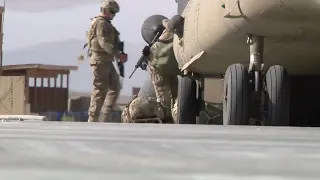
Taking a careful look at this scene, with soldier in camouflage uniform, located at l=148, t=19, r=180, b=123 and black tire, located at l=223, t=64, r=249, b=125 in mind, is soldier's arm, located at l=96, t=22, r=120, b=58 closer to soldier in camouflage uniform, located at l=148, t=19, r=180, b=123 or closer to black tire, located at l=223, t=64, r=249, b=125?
soldier in camouflage uniform, located at l=148, t=19, r=180, b=123

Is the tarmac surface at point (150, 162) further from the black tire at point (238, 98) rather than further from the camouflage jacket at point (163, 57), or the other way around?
the camouflage jacket at point (163, 57)

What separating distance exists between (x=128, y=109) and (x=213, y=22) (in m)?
1.81

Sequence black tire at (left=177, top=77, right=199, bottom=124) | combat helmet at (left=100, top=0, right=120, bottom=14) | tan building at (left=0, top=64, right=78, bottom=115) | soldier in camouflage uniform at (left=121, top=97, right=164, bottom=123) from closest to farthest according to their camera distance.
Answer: black tire at (left=177, top=77, right=199, bottom=124), soldier in camouflage uniform at (left=121, top=97, right=164, bottom=123), combat helmet at (left=100, top=0, right=120, bottom=14), tan building at (left=0, top=64, right=78, bottom=115)

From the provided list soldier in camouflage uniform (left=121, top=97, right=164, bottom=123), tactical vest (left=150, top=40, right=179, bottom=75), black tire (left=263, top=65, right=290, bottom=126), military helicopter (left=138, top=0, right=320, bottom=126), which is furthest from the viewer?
tactical vest (left=150, top=40, right=179, bottom=75)

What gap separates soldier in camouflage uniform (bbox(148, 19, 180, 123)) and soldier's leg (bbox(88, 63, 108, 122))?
676mm

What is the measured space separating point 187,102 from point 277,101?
147cm

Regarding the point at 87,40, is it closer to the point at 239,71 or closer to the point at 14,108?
the point at 239,71

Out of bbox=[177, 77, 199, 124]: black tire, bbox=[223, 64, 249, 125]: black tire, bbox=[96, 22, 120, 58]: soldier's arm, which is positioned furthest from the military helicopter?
bbox=[96, 22, 120, 58]: soldier's arm

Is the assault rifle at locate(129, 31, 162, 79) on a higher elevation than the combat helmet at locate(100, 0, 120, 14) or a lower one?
lower

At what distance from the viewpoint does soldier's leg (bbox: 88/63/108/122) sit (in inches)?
225

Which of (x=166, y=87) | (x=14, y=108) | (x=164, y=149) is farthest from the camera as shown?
(x=14, y=108)

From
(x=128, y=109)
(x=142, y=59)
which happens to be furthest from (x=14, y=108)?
(x=128, y=109)

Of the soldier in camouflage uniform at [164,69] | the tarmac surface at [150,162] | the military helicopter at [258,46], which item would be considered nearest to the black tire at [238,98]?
the military helicopter at [258,46]

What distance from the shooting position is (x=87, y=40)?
5973mm
